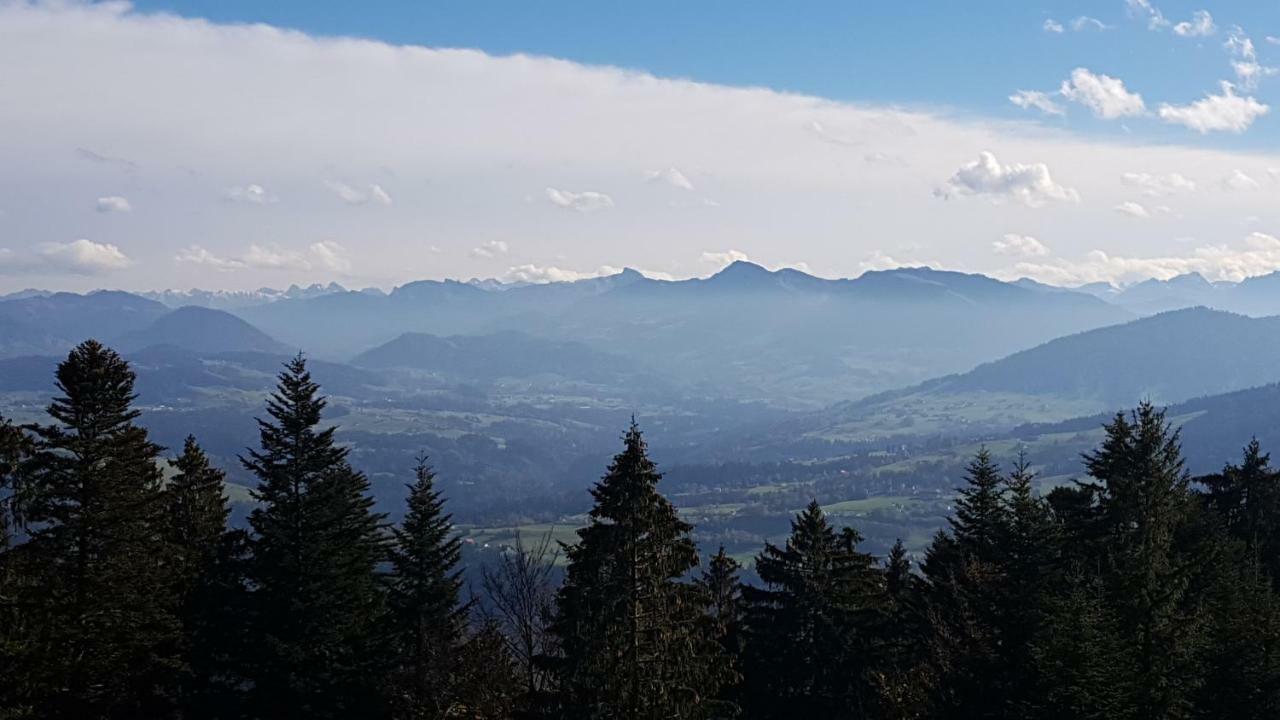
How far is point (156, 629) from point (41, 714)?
20.0ft

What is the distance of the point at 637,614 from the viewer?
79.8 feet

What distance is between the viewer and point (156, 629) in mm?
35250

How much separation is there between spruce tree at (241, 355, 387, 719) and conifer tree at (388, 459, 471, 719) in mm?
1524

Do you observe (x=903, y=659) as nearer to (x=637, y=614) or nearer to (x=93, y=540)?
(x=637, y=614)

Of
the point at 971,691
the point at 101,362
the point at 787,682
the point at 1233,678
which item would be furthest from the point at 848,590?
the point at 101,362

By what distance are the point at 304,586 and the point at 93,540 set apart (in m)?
7.19

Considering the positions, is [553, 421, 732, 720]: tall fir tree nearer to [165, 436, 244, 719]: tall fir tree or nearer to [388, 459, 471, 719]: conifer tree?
[388, 459, 471, 719]: conifer tree

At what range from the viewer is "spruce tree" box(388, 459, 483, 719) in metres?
37.5

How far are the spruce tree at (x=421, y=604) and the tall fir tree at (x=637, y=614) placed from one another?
13.7 m

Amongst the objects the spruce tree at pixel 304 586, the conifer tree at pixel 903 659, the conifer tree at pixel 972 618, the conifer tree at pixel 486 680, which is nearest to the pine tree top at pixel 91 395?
the spruce tree at pixel 304 586

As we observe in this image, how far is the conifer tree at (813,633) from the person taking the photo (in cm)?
3816

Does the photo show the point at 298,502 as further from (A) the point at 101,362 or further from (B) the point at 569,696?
(B) the point at 569,696

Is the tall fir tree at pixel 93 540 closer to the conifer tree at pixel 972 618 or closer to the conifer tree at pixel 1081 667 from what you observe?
the conifer tree at pixel 972 618

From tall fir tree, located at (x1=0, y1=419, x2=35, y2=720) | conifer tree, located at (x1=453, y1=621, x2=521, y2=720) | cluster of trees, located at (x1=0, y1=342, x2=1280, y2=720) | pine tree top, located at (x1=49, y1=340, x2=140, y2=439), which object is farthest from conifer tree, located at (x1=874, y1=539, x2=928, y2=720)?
pine tree top, located at (x1=49, y1=340, x2=140, y2=439)
